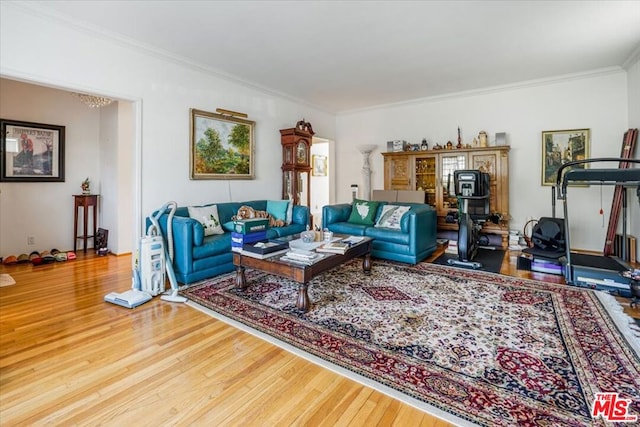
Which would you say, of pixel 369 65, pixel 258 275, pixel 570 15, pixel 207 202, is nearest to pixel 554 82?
pixel 570 15

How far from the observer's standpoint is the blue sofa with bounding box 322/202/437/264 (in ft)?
13.5

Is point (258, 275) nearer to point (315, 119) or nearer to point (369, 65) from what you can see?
point (369, 65)

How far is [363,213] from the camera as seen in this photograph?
196 inches

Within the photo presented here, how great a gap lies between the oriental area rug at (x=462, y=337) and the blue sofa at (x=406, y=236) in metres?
0.64

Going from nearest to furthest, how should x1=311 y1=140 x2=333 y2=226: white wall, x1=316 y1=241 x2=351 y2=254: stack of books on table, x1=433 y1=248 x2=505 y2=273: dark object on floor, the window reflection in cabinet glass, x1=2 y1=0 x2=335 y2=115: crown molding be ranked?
x1=2 y1=0 x2=335 y2=115: crown molding < x1=316 y1=241 x2=351 y2=254: stack of books on table < x1=433 y1=248 x2=505 y2=273: dark object on floor < the window reflection in cabinet glass < x1=311 y1=140 x2=333 y2=226: white wall

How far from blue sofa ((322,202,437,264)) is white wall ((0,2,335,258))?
1.96 m

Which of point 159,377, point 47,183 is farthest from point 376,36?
point 47,183

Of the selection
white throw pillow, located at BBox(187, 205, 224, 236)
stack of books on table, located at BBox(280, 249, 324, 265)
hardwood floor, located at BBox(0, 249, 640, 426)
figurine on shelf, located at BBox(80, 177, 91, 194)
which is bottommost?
hardwood floor, located at BBox(0, 249, 640, 426)

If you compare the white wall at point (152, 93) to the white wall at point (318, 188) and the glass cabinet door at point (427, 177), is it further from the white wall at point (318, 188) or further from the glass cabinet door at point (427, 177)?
the white wall at point (318, 188)

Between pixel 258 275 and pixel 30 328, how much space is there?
198cm

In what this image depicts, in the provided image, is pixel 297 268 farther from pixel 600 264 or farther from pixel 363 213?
pixel 600 264

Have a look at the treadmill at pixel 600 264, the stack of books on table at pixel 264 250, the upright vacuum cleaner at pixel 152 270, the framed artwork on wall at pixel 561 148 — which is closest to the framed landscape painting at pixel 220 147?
the upright vacuum cleaner at pixel 152 270

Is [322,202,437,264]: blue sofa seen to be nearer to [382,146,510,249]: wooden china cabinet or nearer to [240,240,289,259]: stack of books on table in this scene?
[382,146,510,249]: wooden china cabinet

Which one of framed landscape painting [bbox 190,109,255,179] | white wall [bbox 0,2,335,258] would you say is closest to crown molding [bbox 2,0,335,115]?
white wall [bbox 0,2,335,258]
